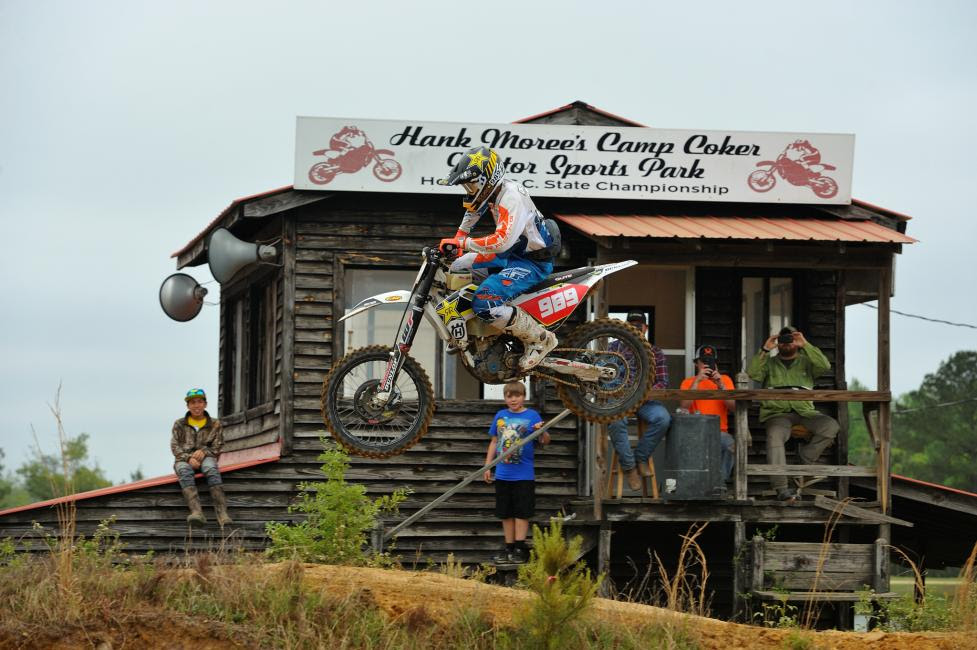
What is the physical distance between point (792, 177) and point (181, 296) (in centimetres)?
692

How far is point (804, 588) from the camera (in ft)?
47.8

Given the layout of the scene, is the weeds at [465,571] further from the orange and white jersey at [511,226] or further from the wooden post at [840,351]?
the wooden post at [840,351]

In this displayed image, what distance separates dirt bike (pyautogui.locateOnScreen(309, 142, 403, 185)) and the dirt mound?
5107 mm

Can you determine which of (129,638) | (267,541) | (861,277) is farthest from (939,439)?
(129,638)

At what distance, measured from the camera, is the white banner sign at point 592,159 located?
609 inches

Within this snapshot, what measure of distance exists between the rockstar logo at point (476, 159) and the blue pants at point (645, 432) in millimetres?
4203

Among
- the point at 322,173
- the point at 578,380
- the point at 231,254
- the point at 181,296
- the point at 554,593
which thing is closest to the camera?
the point at 554,593

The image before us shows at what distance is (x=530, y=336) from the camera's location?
1082cm

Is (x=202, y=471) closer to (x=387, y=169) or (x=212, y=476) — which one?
(x=212, y=476)

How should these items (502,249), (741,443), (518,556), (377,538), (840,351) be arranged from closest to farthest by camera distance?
(502,249)
(518,556)
(377,538)
(741,443)
(840,351)

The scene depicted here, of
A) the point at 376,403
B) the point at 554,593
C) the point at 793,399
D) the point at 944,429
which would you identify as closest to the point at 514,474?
the point at 793,399

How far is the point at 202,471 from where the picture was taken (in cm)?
1485

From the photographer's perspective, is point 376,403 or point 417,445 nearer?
point 376,403

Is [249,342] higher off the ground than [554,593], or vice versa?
[249,342]
